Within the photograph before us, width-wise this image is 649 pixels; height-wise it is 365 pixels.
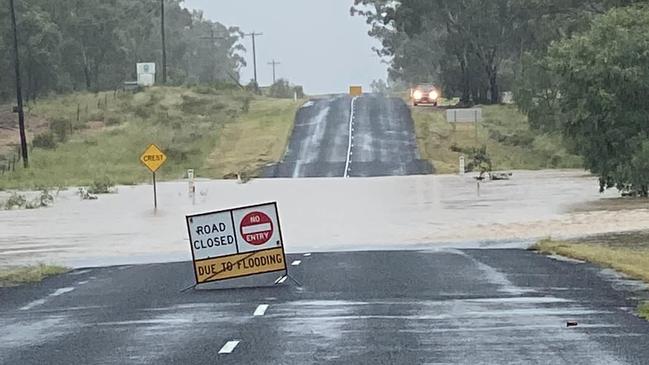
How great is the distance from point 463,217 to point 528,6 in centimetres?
4259

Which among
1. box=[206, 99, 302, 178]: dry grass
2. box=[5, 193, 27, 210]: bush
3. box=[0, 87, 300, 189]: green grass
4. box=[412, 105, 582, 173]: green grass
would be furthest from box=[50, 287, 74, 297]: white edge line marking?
box=[412, 105, 582, 173]: green grass

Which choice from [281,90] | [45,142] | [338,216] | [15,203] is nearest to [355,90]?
[281,90]

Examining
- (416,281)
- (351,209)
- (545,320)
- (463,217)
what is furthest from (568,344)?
(351,209)

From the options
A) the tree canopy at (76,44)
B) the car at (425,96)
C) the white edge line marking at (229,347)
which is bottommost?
the white edge line marking at (229,347)

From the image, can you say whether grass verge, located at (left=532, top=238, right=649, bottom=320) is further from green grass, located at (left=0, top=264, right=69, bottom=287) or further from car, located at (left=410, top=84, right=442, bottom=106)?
car, located at (left=410, top=84, right=442, bottom=106)

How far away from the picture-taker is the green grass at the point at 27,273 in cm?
2173

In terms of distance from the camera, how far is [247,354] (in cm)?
1212

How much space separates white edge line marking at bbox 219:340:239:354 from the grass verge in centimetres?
741

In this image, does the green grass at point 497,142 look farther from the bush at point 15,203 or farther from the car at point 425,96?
the bush at point 15,203

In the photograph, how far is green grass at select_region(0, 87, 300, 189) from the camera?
228 feet

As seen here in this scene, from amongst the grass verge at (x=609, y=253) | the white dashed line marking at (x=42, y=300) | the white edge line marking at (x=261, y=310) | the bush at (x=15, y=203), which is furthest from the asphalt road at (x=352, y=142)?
the white edge line marking at (x=261, y=310)

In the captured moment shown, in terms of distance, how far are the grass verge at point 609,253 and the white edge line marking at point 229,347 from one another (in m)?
7.41

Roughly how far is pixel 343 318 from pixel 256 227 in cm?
435

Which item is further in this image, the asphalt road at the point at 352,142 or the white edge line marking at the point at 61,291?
the asphalt road at the point at 352,142
